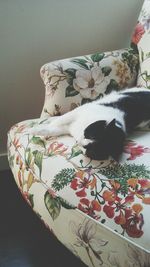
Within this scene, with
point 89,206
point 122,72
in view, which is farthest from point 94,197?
point 122,72

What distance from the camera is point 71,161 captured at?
97 centimetres

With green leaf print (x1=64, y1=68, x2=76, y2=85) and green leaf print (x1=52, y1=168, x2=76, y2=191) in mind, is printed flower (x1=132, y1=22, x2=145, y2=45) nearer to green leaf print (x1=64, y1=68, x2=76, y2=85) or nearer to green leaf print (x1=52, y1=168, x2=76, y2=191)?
green leaf print (x1=64, y1=68, x2=76, y2=85)

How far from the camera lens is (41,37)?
1.54 meters

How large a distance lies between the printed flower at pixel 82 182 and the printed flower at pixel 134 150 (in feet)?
0.41

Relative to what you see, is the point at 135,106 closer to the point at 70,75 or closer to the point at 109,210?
the point at 70,75

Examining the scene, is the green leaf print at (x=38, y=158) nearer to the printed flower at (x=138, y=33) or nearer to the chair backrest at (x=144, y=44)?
the chair backrest at (x=144, y=44)

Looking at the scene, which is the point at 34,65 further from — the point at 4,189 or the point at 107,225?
the point at 107,225

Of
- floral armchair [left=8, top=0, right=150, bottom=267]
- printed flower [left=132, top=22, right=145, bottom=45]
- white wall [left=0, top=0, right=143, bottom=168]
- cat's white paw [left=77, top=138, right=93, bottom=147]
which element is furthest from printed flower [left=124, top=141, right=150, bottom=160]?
white wall [left=0, top=0, right=143, bottom=168]

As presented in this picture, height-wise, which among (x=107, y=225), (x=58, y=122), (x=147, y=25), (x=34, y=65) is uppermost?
(x=147, y=25)

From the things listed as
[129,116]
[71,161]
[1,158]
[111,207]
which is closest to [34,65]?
[1,158]

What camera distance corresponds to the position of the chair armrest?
1255 millimetres

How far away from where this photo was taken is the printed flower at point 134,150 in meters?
0.94

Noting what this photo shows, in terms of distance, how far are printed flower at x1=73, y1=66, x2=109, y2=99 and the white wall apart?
0.36m

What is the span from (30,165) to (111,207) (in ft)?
1.04
